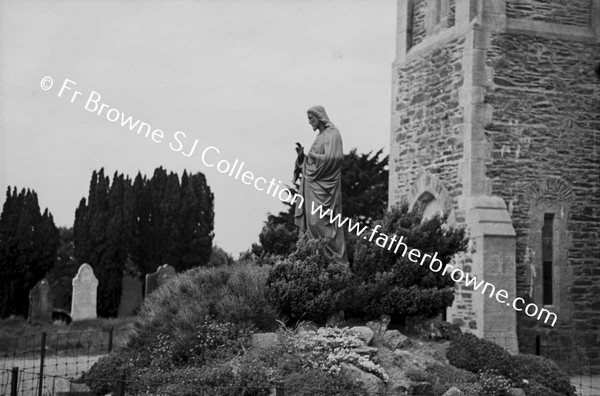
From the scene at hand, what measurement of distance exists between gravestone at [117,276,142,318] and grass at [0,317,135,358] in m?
8.58

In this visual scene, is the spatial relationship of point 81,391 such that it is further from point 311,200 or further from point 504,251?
point 504,251

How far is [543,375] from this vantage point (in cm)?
1265

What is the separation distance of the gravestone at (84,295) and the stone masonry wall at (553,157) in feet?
43.8

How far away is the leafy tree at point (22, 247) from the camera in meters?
26.5

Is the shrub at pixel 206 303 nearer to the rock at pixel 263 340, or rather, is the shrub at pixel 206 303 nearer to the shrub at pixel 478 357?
the rock at pixel 263 340

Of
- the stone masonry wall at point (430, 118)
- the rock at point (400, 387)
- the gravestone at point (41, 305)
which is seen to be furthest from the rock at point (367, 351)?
the gravestone at point (41, 305)

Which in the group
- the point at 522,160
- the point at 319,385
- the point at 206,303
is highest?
the point at 522,160

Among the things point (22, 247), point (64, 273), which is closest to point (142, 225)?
point (64, 273)

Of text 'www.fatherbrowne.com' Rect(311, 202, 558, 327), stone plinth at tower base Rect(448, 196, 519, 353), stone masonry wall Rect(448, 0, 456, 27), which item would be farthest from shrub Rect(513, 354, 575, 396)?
stone masonry wall Rect(448, 0, 456, 27)

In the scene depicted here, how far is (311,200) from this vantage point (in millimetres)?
12305

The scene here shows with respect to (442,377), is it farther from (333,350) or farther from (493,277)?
(493,277)

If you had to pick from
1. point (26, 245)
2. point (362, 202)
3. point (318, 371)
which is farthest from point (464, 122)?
point (26, 245)

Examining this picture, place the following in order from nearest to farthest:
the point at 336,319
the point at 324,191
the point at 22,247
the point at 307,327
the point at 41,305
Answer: the point at 307,327
the point at 336,319
the point at 324,191
the point at 41,305
the point at 22,247

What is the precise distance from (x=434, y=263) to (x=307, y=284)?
9.30ft
